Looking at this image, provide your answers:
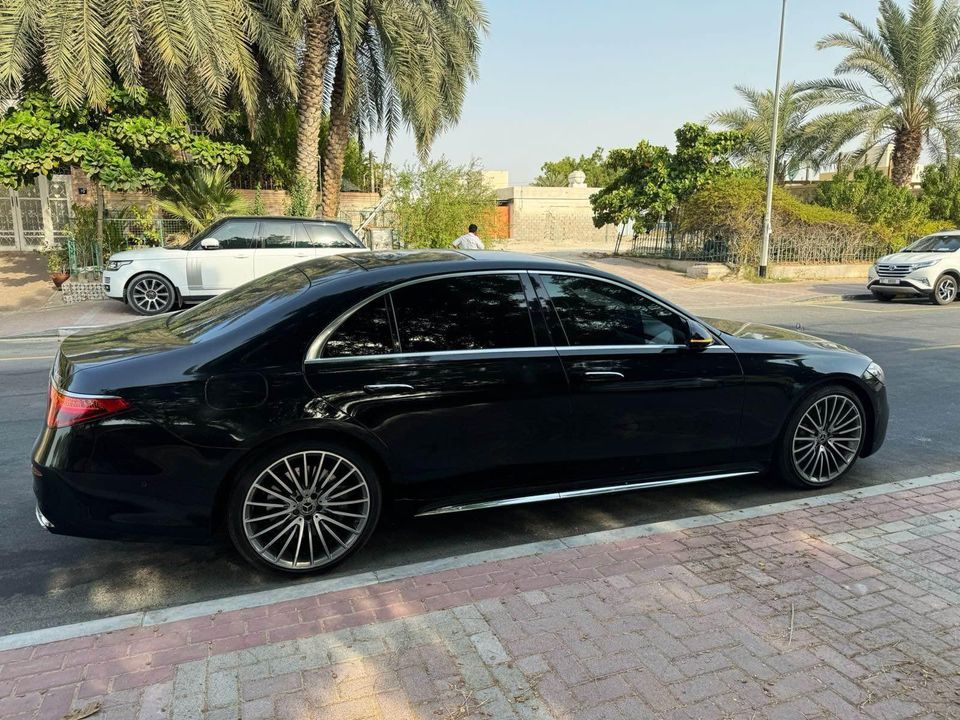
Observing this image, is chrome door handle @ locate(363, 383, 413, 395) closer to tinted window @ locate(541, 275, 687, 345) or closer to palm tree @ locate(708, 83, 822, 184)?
tinted window @ locate(541, 275, 687, 345)

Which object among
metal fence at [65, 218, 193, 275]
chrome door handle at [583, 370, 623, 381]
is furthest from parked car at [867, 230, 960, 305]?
metal fence at [65, 218, 193, 275]

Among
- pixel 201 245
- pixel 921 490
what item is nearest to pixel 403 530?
→ pixel 921 490

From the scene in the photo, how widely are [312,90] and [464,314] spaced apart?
16873mm

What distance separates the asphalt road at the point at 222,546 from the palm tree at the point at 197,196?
11083mm

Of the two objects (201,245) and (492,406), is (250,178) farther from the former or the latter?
(492,406)

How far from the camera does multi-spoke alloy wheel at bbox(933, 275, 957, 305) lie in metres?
16.2

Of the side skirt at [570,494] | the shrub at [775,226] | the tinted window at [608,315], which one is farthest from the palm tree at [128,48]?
the shrub at [775,226]

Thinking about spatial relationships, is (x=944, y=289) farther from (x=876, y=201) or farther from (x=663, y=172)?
(x=663, y=172)

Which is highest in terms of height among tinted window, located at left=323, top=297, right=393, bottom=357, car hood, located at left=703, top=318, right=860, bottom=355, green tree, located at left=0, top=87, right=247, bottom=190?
green tree, located at left=0, top=87, right=247, bottom=190

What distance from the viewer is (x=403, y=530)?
4.15 meters

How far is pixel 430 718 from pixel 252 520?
1396 mm

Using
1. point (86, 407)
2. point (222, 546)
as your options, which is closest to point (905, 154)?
point (222, 546)

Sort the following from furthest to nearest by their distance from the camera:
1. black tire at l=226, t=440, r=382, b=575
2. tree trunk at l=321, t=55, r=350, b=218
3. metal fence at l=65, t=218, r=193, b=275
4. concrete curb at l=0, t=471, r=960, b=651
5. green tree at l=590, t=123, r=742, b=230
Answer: green tree at l=590, t=123, r=742, b=230, tree trunk at l=321, t=55, r=350, b=218, metal fence at l=65, t=218, r=193, b=275, black tire at l=226, t=440, r=382, b=575, concrete curb at l=0, t=471, r=960, b=651

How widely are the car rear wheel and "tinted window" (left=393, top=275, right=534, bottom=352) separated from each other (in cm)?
1587
